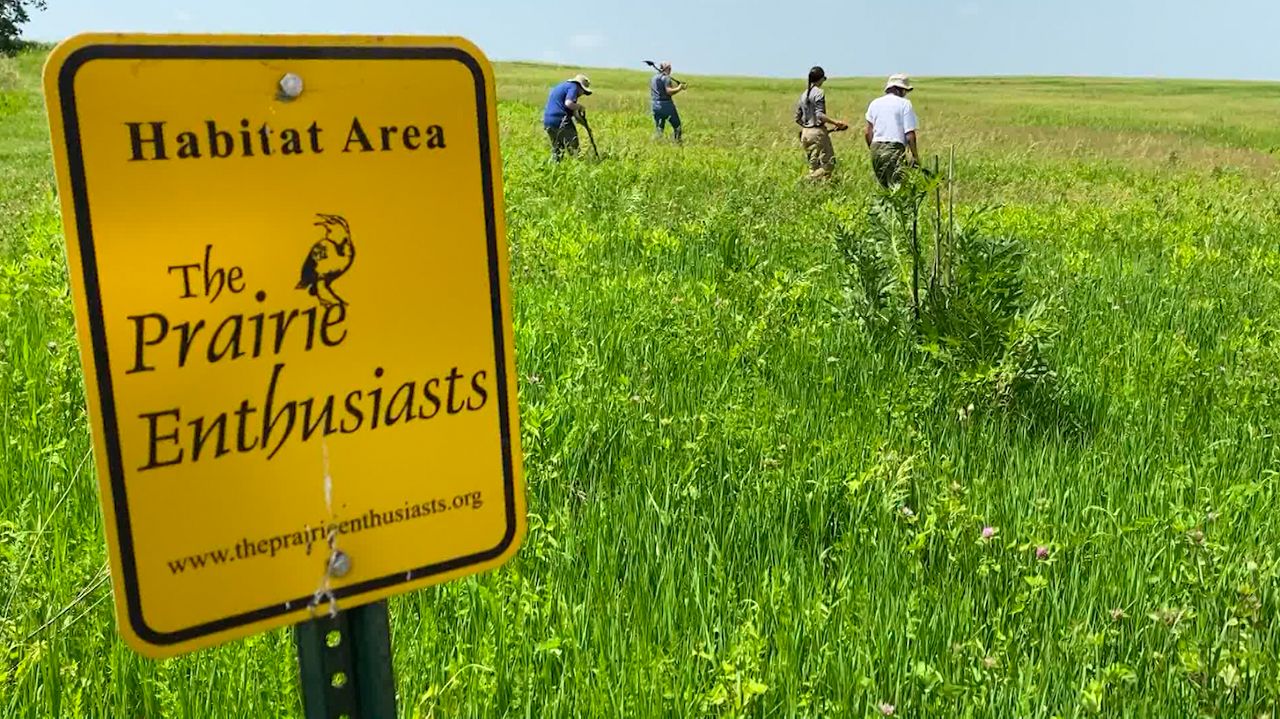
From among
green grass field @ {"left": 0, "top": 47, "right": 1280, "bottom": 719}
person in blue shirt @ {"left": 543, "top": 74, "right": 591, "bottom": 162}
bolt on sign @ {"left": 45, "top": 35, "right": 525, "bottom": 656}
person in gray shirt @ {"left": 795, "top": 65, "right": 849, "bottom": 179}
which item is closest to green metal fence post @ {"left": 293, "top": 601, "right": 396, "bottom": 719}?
bolt on sign @ {"left": 45, "top": 35, "right": 525, "bottom": 656}

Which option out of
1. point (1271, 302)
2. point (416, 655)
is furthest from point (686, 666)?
point (1271, 302)

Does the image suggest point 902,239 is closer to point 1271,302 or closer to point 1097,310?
point 1097,310

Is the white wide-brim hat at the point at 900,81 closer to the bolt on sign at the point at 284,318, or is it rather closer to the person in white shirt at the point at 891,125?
the person in white shirt at the point at 891,125

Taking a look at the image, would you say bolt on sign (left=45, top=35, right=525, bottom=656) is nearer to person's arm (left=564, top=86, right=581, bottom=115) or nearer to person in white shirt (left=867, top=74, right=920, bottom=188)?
person in white shirt (left=867, top=74, right=920, bottom=188)

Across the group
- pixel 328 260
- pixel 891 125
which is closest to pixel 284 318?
pixel 328 260

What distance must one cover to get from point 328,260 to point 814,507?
2117 millimetres

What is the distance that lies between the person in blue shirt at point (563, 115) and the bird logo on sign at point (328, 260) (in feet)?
37.2

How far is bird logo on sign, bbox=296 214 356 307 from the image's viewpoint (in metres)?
1.07

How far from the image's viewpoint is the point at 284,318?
3.49 ft

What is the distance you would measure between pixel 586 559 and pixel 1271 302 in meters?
5.11

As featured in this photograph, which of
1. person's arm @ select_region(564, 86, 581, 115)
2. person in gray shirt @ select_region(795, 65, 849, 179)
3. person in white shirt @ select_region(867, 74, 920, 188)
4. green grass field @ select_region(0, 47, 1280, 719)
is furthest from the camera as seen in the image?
person's arm @ select_region(564, 86, 581, 115)

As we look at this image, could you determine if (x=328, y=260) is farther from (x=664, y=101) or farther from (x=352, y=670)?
(x=664, y=101)

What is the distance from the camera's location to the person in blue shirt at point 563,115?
40.5ft

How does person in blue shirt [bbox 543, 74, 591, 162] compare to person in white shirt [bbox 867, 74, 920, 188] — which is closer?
person in white shirt [bbox 867, 74, 920, 188]
